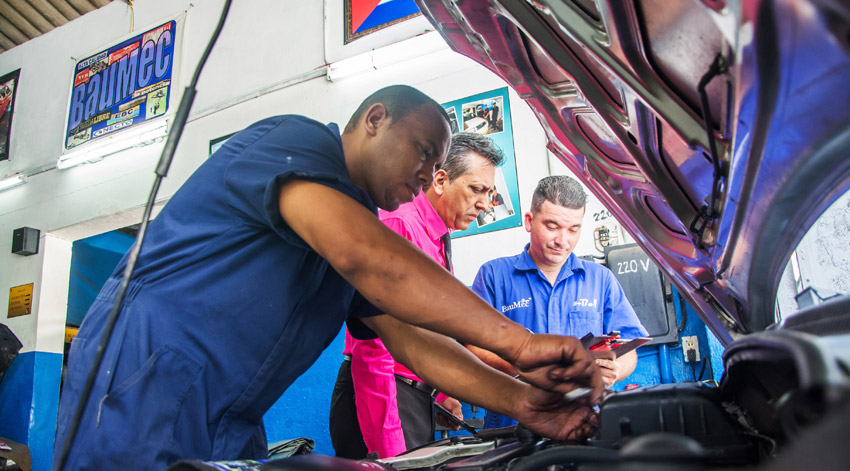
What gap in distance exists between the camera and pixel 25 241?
16.4ft

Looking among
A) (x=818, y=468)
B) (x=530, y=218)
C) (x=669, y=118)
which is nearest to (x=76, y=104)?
(x=530, y=218)

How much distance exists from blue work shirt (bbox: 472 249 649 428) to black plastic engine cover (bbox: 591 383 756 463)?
1.51 m

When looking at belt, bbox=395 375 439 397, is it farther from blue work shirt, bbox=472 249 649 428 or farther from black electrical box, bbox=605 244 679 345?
black electrical box, bbox=605 244 679 345

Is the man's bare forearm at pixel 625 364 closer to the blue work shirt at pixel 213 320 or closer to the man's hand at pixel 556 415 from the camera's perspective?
the man's hand at pixel 556 415

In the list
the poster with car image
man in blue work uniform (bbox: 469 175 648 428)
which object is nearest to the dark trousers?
man in blue work uniform (bbox: 469 175 648 428)

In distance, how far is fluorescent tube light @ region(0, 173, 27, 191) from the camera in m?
5.33

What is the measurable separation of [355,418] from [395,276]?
1493mm

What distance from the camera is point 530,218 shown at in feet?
8.66

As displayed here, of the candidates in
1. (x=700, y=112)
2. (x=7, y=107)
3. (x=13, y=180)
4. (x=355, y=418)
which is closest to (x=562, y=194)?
(x=355, y=418)

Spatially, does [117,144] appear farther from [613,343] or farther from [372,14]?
[613,343]

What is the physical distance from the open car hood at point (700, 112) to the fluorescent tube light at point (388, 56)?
2564 mm

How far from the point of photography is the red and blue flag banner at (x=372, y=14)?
406 cm

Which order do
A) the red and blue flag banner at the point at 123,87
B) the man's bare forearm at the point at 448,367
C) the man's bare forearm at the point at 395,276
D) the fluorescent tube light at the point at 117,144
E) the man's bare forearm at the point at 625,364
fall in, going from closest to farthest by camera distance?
the man's bare forearm at the point at 395,276 < the man's bare forearm at the point at 448,367 < the man's bare forearm at the point at 625,364 < the fluorescent tube light at the point at 117,144 < the red and blue flag banner at the point at 123,87

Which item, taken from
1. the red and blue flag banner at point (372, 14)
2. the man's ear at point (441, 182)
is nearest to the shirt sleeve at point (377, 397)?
the man's ear at point (441, 182)
